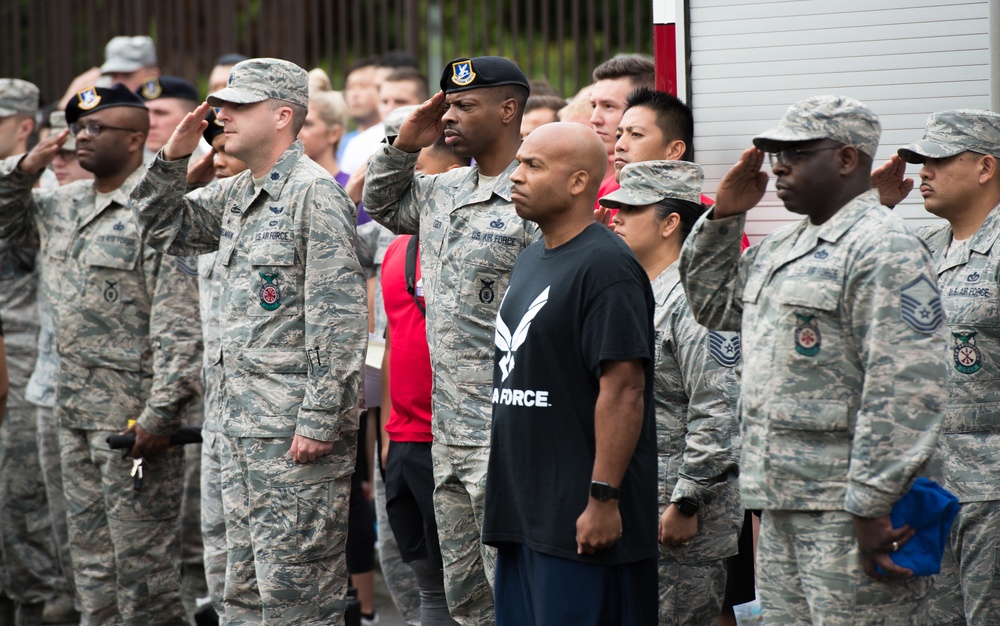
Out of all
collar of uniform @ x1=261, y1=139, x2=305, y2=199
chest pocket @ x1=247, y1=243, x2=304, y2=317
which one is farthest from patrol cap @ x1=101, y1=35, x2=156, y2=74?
chest pocket @ x1=247, y1=243, x2=304, y2=317

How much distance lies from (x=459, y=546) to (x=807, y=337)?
1.90 metres

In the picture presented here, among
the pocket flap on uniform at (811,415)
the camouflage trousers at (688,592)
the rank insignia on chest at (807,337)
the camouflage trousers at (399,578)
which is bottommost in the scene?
the camouflage trousers at (399,578)

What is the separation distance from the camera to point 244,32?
39.9 feet

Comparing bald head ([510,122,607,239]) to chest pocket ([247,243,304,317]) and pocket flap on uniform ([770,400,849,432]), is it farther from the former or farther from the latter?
chest pocket ([247,243,304,317])

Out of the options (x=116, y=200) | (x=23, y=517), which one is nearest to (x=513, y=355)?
(x=116, y=200)

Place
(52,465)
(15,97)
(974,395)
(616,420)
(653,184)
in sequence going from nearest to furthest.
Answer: (616,420), (974,395), (653,184), (52,465), (15,97)

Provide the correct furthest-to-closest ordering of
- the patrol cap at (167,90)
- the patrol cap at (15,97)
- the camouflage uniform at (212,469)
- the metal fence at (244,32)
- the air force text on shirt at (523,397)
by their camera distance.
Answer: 1. the metal fence at (244,32)
2. the patrol cap at (167,90)
3. the patrol cap at (15,97)
4. the camouflage uniform at (212,469)
5. the air force text on shirt at (523,397)

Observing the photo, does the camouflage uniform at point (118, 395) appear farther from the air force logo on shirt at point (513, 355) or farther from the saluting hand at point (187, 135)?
the air force logo on shirt at point (513, 355)

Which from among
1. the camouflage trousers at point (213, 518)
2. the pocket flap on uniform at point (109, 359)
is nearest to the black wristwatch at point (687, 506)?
the camouflage trousers at point (213, 518)

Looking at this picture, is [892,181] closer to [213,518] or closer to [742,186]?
[742,186]

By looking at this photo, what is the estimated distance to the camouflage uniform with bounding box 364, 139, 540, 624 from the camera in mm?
4887

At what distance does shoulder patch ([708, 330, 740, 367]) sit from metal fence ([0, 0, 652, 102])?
5.96 meters

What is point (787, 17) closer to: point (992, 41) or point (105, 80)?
point (992, 41)

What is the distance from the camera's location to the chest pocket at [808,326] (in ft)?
12.2
